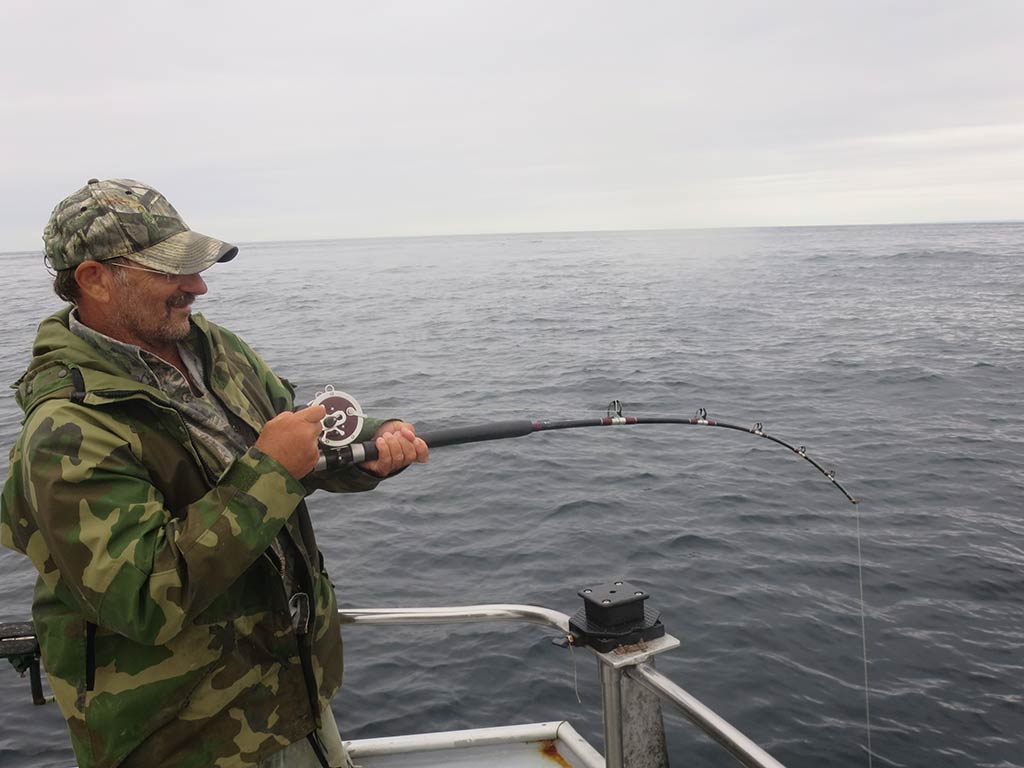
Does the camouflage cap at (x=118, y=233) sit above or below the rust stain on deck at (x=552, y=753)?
above

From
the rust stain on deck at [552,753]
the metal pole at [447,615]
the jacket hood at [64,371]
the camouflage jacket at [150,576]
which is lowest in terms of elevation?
the rust stain on deck at [552,753]

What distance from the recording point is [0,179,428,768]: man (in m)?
1.76

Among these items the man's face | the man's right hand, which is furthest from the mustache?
the man's right hand

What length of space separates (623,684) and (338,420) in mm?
1266

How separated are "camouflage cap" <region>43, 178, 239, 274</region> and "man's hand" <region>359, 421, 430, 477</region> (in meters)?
0.74

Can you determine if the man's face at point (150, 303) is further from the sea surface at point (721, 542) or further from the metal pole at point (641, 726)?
the sea surface at point (721, 542)

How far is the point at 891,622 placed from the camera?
709 cm

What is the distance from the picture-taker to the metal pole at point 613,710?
262cm

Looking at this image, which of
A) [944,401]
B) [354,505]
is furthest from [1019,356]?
[354,505]

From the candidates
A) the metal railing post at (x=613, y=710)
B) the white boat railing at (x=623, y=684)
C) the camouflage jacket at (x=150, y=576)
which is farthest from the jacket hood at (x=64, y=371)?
the metal railing post at (x=613, y=710)

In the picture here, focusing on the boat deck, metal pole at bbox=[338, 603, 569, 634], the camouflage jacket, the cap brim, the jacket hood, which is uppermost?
the cap brim

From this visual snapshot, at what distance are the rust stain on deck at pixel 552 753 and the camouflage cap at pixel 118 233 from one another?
8.13 ft

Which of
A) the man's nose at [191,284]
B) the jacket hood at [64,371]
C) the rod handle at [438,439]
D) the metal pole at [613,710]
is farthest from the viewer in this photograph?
the metal pole at [613,710]

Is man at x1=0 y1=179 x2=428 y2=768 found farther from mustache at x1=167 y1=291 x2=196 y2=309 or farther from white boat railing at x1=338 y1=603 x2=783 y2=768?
white boat railing at x1=338 y1=603 x2=783 y2=768
